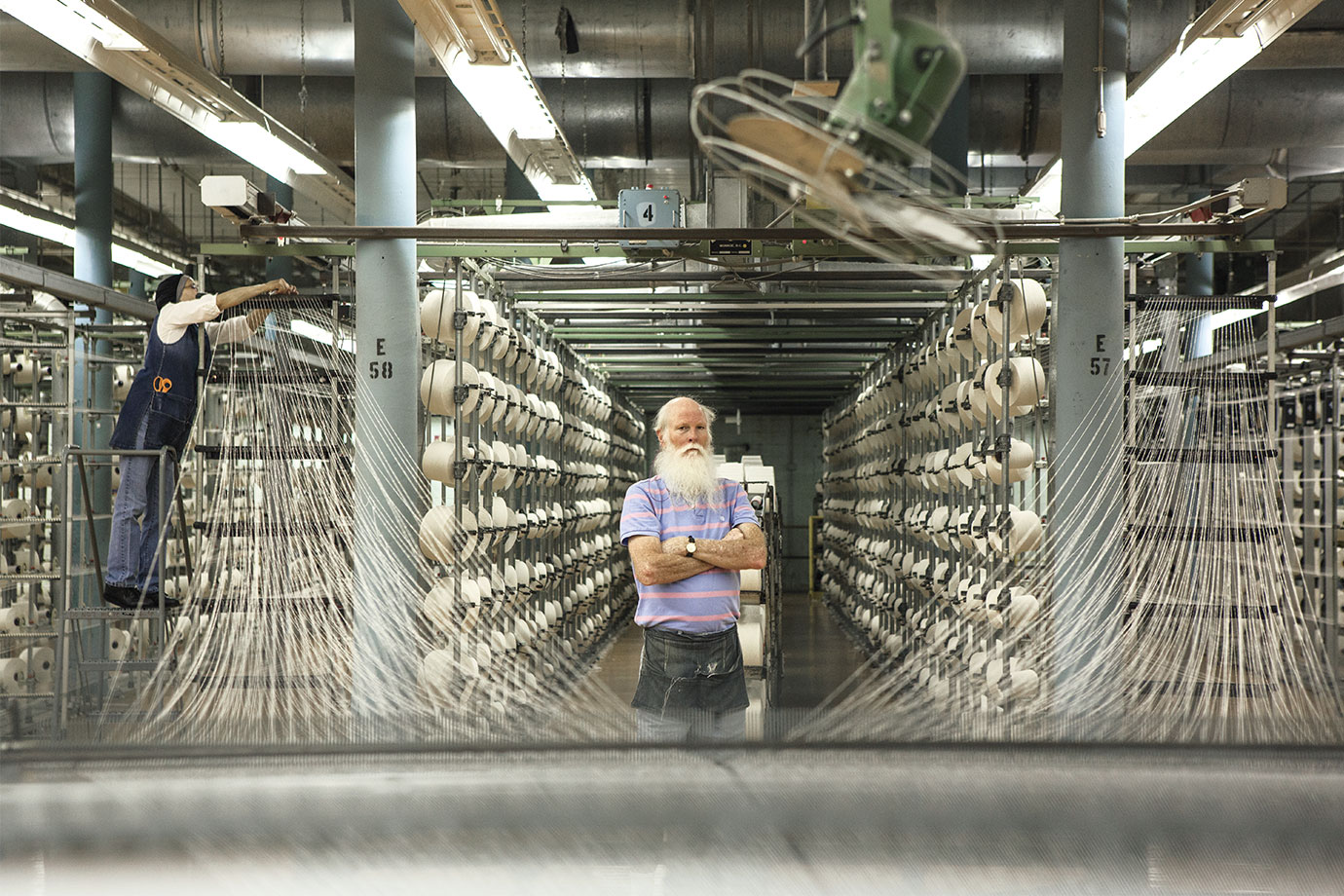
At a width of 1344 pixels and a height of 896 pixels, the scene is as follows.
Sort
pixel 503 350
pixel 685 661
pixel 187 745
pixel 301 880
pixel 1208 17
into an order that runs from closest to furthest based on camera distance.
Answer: pixel 301 880 < pixel 187 745 < pixel 685 661 < pixel 1208 17 < pixel 503 350

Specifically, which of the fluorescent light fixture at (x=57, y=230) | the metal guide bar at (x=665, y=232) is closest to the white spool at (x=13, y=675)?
the fluorescent light fixture at (x=57, y=230)

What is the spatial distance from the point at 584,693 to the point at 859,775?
2.74 ft

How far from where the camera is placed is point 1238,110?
801 cm

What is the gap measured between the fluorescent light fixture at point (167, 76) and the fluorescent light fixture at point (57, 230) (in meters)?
2.57

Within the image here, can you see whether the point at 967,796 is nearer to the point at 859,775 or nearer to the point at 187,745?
the point at 859,775

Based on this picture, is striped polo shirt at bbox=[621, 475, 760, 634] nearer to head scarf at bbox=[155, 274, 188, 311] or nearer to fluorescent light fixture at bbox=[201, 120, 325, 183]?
head scarf at bbox=[155, 274, 188, 311]

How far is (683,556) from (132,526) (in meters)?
3.03

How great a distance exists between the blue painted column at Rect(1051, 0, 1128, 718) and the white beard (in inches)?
104

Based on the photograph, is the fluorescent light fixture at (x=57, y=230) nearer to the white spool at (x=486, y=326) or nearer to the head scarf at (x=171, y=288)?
the head scarf at (x=171, y=288)

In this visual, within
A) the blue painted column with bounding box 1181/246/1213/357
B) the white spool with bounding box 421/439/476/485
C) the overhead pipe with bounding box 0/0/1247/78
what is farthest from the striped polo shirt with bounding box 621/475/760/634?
the blue painted column with bounding box 1181/246/1213/357

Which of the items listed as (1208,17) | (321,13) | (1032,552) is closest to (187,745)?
(1208,17)

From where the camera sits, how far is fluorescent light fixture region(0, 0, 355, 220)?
161 inches

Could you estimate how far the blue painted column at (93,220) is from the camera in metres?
8.39

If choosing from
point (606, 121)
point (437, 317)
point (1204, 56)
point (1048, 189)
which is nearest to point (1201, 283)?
point (1048, 189)
